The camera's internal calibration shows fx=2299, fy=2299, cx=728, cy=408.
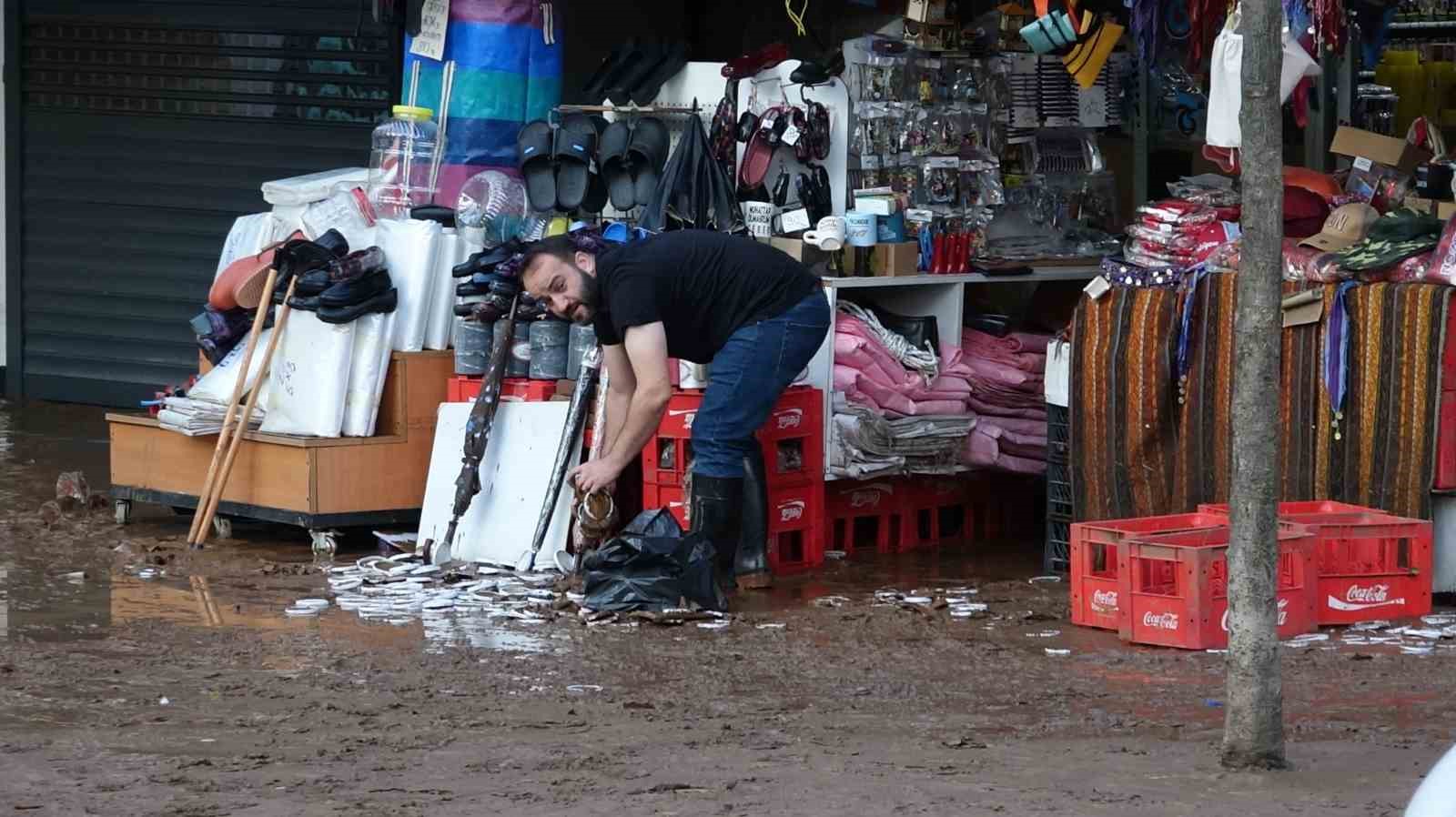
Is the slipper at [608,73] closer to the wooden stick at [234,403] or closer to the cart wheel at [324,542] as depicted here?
the wooden stick at [234,403]

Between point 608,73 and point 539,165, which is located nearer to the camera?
point 539,165

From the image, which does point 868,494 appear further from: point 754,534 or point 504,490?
point 504,490

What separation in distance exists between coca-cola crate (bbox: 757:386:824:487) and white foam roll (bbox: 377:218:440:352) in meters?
1.65

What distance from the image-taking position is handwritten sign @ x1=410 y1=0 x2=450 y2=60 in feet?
35.8

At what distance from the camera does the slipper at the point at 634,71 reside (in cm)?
1057

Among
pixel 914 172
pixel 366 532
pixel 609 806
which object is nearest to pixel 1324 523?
pixel 914 172

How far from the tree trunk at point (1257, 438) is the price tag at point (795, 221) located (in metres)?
4.00

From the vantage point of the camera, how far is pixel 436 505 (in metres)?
9.62

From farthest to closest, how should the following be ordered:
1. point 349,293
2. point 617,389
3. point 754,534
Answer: point 349,293, point 754,534, point 617,389

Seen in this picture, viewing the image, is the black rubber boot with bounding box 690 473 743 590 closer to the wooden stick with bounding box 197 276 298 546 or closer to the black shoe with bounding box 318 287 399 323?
the black shoe with bounding box 318 287 399 323

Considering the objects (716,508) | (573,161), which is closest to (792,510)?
(716,508)

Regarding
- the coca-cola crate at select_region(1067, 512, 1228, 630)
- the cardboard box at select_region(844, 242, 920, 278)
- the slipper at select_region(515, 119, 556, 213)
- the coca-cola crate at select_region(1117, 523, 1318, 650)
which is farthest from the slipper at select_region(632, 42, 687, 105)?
the coca-cola crate at select_region(1117, 523, 1318, 650)

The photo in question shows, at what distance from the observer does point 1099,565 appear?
838cm

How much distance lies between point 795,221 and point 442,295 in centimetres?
157
